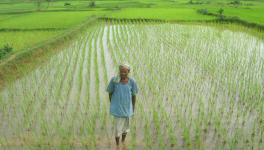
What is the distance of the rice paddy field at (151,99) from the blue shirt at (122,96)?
1.75 feet

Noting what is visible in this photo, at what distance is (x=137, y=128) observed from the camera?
4855 mm

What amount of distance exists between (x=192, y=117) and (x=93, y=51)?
592cm

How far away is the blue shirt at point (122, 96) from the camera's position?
4.01 m

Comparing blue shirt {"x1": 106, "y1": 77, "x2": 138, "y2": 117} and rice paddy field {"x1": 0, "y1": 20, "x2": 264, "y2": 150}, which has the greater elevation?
blue shirt {"x1": 106, "y1": 77, "x2": 138, "y2": 117}

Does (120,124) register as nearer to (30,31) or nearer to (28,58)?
(28,58)

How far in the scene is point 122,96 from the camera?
13.2 ft

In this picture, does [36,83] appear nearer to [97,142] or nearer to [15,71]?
[15,71]

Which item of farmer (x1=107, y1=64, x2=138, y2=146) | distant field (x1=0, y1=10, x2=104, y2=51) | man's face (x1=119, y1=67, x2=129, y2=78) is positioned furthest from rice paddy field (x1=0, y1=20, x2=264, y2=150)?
distant field (x1=0, y1=10, x2=104, y2=51)

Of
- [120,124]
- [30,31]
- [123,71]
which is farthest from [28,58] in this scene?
[30,31]

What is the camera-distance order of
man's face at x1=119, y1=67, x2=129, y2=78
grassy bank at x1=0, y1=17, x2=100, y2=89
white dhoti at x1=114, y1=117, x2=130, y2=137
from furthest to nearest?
grassy bank at x1=0, y1=17, x2=100, y2=89
white dhoti at x1=114, y1=117, x2=130, y2=137
man's face at x1=119, y1=67, x2=129, y2=78

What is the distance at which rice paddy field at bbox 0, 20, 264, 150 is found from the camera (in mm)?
4531

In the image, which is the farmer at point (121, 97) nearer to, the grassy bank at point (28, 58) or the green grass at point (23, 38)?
the grassy bank at point (28, 58)

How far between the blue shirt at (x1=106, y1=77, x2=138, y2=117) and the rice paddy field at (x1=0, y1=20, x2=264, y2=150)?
21.0 inches

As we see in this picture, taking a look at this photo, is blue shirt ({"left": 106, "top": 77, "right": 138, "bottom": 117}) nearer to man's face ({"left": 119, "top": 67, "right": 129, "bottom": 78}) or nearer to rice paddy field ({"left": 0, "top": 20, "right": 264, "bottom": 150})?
man's face ({"left": 119, "top": 67, "right": 129, "bottom": 78})
